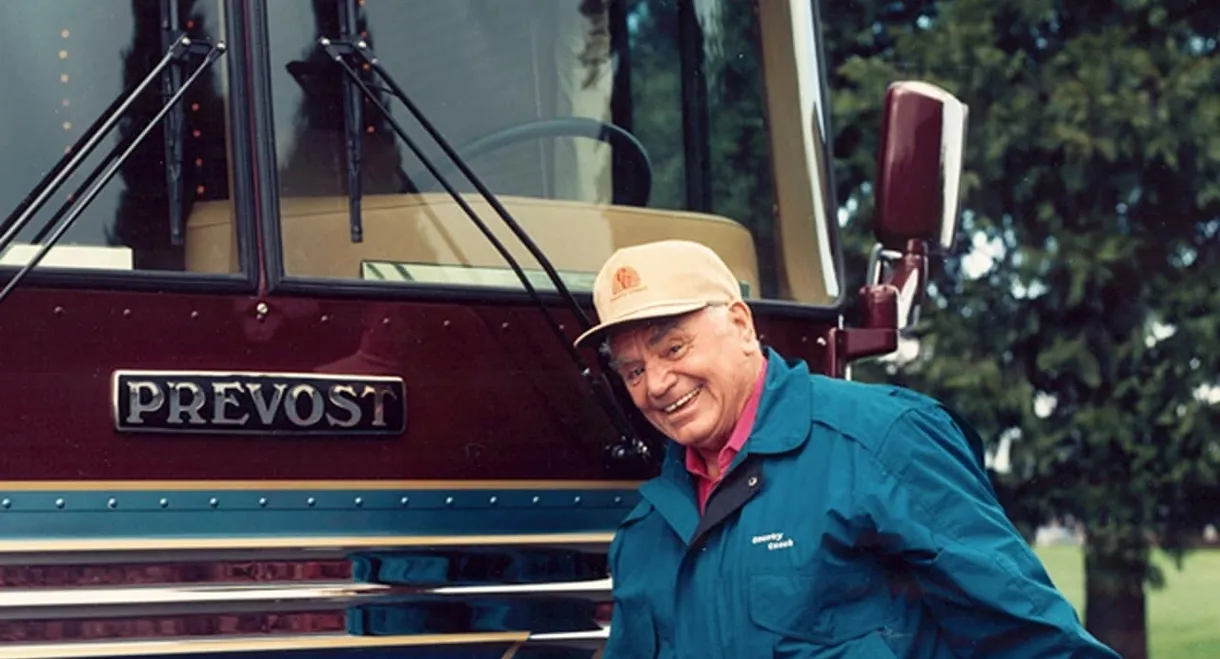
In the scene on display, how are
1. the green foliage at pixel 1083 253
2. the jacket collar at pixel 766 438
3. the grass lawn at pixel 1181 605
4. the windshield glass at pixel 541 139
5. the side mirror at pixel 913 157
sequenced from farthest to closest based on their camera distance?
the grass lawn at pixel 1181 605 < the green foliage at pixel 1083 253 < the side mirror at pixel 913 157 < the windshield glass at pixel 541 139 < the jacket collar at pixel 766 438

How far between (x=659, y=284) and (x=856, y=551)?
54 cm

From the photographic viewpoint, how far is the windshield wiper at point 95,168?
139 inches

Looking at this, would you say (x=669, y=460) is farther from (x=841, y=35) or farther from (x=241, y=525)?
(x=841, y=35)

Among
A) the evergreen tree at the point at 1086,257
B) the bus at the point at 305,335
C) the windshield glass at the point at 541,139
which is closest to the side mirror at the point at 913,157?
the windshield glass at the point at 541,139

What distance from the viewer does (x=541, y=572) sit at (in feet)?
12.5

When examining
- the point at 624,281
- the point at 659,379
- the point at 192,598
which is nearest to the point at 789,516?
the point at 659,379

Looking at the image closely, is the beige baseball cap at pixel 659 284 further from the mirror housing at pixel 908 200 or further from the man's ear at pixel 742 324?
the mirror housing at pixel 908 200

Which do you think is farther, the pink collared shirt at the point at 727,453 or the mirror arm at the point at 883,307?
the mirror arm at the point at 883,307

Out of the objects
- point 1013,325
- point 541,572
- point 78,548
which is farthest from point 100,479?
point 1013,325

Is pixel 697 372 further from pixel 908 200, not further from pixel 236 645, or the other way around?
pixel 908 200

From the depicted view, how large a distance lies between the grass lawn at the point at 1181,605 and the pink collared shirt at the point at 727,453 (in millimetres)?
7460

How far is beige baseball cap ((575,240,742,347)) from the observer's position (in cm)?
325

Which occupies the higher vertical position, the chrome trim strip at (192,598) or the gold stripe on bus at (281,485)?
the gold stripe on bus at (281,485)

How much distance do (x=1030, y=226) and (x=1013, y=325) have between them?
50cm
